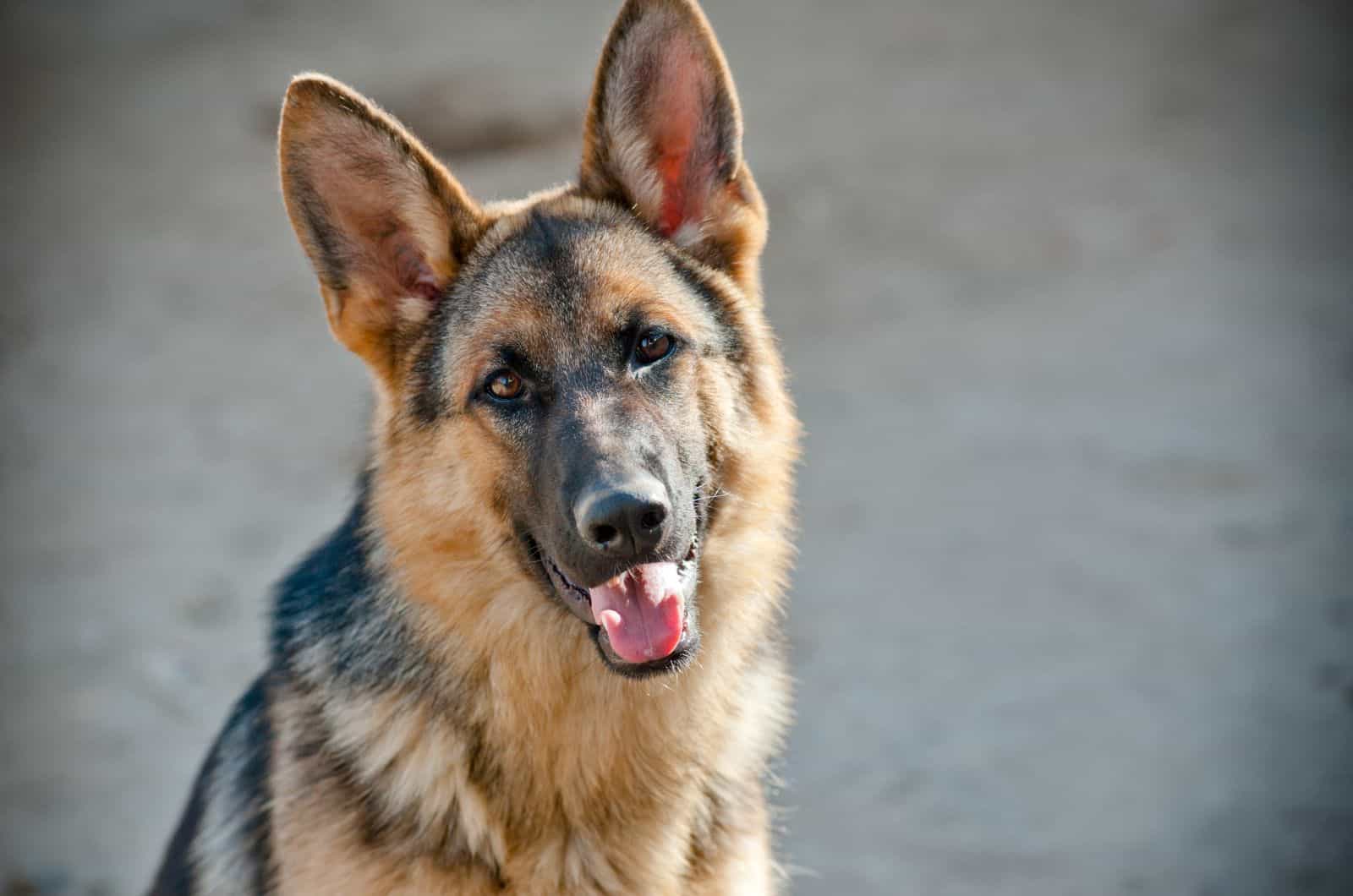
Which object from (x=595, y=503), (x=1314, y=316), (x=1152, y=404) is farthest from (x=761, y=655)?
(x=1314, y=316)

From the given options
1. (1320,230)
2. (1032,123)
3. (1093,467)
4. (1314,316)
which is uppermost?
(1032,123)

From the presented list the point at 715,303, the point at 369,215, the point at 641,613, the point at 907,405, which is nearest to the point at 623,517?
the point at 641,613

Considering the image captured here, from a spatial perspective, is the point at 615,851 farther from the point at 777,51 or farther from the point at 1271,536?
Answer: the point at 777,51

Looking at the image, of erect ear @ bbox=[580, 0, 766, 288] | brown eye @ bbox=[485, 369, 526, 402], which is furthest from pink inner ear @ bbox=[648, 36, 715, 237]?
brown eye @ bbox=[485, 369, 526, 402]

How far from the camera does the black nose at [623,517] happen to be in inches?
112

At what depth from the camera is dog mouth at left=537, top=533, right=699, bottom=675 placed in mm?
3025

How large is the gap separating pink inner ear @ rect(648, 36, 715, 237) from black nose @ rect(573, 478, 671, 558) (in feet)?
3.22

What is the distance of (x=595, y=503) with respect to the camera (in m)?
2.85

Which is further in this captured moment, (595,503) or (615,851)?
(615,851)

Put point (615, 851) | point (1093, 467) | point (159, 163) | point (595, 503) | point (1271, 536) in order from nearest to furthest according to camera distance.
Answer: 1. point (595, 503)
2. point (615, 851)
3. point (1271, 536)
4. point (1093, 467)
5. point (159, 163)

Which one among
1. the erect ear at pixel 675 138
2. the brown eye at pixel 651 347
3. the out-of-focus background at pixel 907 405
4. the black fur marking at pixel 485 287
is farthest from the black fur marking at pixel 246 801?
the out-of-focus background at pixel 907 405

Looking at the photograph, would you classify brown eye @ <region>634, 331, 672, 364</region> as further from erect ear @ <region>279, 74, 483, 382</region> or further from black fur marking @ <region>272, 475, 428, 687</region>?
black fur marking @ <region>272, 475, 428, 687</region>

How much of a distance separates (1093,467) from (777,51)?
6222 mm

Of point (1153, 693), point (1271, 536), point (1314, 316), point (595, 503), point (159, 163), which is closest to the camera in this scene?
point (595, 503)
